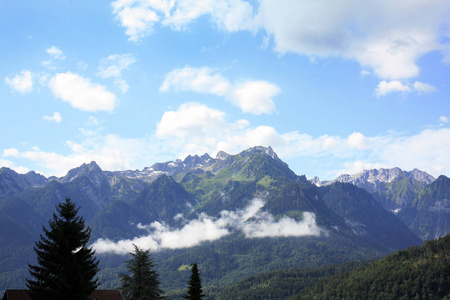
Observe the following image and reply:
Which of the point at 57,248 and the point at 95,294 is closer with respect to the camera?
the point at 57,248

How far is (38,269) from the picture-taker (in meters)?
42.6

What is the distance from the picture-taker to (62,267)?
43438 millimetres

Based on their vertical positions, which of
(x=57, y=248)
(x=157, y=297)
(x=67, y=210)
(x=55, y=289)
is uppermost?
(x=67, y=210)

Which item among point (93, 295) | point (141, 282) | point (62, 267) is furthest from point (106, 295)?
point (62, 267)

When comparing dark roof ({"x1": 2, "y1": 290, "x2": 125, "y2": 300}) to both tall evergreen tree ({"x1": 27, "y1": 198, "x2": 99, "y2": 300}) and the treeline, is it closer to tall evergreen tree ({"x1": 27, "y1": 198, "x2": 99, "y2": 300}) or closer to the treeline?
the treeline

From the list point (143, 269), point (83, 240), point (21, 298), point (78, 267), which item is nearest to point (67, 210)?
point (83, 240)

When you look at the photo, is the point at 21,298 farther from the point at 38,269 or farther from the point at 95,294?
the point at 38,269

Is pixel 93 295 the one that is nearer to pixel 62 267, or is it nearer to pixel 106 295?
pixel 106 295

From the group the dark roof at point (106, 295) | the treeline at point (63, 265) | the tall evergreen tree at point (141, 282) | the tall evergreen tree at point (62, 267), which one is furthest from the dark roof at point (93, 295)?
the tall evergreen tree at point (62, 267)

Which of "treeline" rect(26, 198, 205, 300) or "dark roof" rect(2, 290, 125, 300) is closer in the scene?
"treeline" rect(26, 198, 205, 300)

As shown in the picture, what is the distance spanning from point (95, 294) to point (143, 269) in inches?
501

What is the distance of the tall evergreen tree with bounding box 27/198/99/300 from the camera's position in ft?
138

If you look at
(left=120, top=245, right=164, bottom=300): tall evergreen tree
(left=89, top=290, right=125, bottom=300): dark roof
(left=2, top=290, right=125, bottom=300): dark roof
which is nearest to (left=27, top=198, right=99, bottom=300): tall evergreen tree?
(left=2, top=290, right=125, bottom=300): dark roof

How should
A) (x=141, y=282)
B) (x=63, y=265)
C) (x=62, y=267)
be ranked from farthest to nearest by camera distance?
1. (x=141, y=282)
2. (x=62, y=267)
3. (x=63, y=265)
